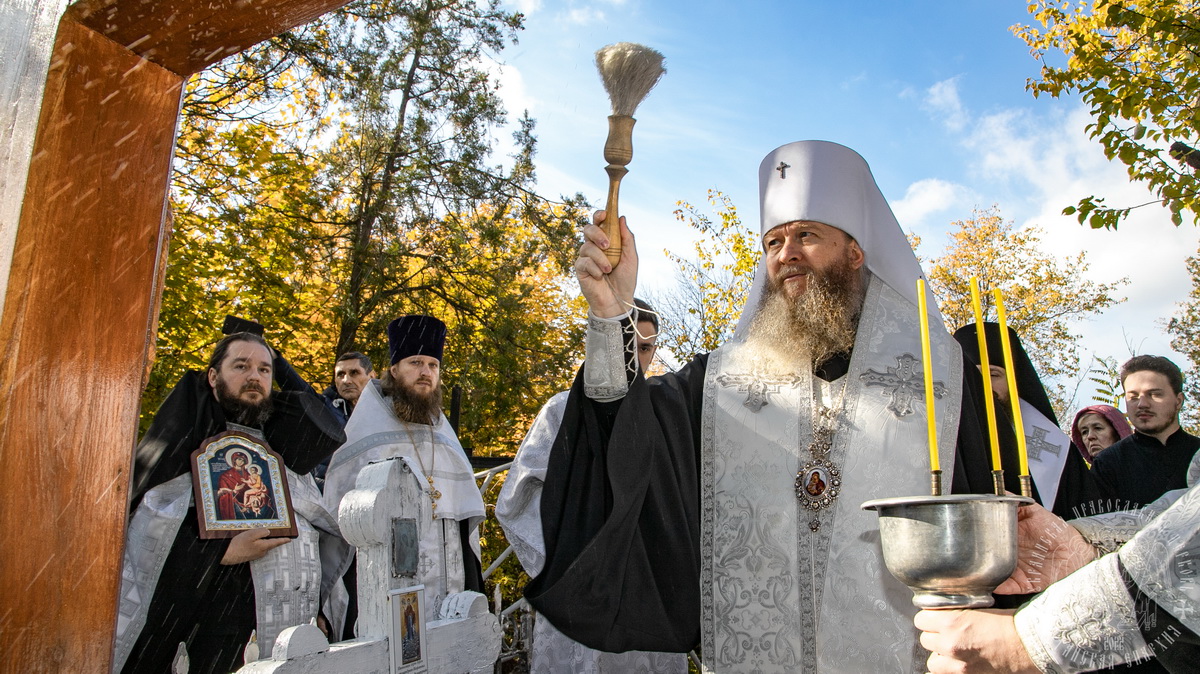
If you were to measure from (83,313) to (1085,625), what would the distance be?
77.9 inches

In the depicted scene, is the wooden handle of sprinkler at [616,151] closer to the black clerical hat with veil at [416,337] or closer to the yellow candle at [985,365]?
the yellow candle at [985,365]

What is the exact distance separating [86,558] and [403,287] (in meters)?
10.2

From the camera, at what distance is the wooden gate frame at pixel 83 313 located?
5.13 feet

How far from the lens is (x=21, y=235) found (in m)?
1.58

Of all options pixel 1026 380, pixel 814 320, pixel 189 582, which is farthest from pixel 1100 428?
pixel 189 582

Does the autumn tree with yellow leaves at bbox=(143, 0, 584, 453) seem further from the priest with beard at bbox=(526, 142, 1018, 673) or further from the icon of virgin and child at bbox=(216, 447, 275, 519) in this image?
the priest with beard at bbox=(526, 142, 1018, 673)

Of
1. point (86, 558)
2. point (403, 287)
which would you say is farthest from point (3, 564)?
point (403, 287)

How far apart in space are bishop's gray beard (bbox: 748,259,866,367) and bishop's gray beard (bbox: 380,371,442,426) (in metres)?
3.39

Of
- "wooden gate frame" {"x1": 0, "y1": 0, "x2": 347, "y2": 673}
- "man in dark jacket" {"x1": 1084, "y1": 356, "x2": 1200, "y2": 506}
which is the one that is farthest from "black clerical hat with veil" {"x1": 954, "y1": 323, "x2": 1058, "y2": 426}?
"wooden gate frame" {"x1": 0, "y1": 0, "x2": 347, "y2": 673}

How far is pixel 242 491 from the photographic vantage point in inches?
176

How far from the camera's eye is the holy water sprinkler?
94.4 inches

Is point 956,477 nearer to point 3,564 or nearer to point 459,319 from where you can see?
point 3,564

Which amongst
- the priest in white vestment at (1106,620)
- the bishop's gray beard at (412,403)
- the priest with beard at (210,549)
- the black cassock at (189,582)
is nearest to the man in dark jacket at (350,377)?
the bishop's gray beard at (412,403)

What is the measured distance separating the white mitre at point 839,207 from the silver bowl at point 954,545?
179cm
